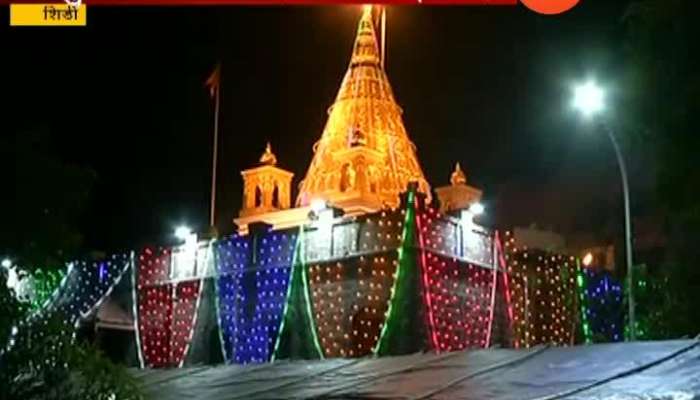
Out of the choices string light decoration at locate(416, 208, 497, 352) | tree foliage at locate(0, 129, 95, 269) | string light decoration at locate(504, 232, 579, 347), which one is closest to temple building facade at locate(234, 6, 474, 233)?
string light decoration at locate(504, 232, 579, 347)

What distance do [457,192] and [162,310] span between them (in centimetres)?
1370

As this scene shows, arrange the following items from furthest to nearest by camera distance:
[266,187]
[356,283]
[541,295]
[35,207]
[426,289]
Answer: [266,187] < [541,295] < [356,283] < [426,289] < [35,207]

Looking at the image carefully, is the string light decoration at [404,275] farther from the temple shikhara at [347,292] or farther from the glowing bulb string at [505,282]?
the glowing bulb string at [505,282]

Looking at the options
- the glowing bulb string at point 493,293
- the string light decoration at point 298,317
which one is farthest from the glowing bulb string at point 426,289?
the string light decoration at point 298,317

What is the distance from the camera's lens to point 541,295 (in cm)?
3109

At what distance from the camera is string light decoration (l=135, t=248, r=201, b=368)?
3198 cm

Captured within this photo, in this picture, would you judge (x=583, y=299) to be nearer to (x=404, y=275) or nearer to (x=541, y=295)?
(x=541, y=295)

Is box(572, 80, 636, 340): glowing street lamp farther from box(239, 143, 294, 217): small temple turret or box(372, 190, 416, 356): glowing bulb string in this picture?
box(239, 143, 294, 217): small temple turret

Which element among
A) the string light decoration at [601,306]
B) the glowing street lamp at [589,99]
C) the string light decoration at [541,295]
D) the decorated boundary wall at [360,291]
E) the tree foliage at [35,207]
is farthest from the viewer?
the string light decoration at [601,306]

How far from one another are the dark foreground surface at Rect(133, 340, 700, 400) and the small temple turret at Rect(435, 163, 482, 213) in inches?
1178

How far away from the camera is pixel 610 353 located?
32.3 ft

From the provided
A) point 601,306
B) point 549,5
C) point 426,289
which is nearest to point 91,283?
A: point 426,289

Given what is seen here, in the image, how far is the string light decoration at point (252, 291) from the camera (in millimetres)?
29375

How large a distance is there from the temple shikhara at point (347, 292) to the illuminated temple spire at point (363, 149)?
7.63 metres
